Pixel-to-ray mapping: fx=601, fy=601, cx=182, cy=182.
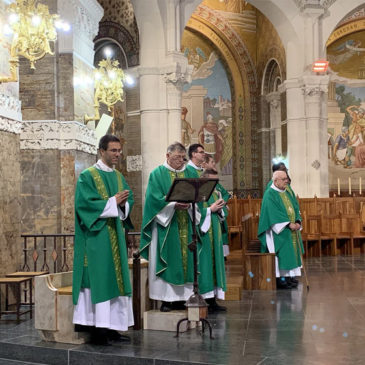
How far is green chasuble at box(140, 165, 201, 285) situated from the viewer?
6191 mm

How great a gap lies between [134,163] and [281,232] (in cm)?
781

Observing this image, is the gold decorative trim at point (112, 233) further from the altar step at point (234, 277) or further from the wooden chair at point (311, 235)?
the wooden chair at point (311, 235)

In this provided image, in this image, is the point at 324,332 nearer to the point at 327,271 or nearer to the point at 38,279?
the point at 38,279

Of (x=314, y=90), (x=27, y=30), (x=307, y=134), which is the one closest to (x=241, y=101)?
Result: (x=307, y=134)

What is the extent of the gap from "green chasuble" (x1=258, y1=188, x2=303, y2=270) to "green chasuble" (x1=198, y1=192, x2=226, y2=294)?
2.07 m

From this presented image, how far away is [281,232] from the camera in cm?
912

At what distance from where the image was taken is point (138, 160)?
16188mm

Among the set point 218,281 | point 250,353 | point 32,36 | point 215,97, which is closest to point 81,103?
point 32,36

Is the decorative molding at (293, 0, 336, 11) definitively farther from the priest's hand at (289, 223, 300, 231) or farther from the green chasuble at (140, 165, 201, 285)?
the green chasuble at (140, 165, 201, 285)

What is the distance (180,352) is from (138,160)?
1130 cm

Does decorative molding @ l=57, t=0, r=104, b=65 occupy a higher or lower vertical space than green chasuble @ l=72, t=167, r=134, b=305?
higher

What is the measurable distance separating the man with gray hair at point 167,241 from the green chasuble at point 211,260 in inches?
9.8

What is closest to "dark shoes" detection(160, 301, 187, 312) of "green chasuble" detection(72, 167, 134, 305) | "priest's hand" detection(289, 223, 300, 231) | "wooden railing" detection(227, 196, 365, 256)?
"green chasuble" detection(72, 167, 134, 305)

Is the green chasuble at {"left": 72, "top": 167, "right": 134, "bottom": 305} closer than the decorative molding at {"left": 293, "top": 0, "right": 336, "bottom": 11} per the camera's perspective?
Yes
